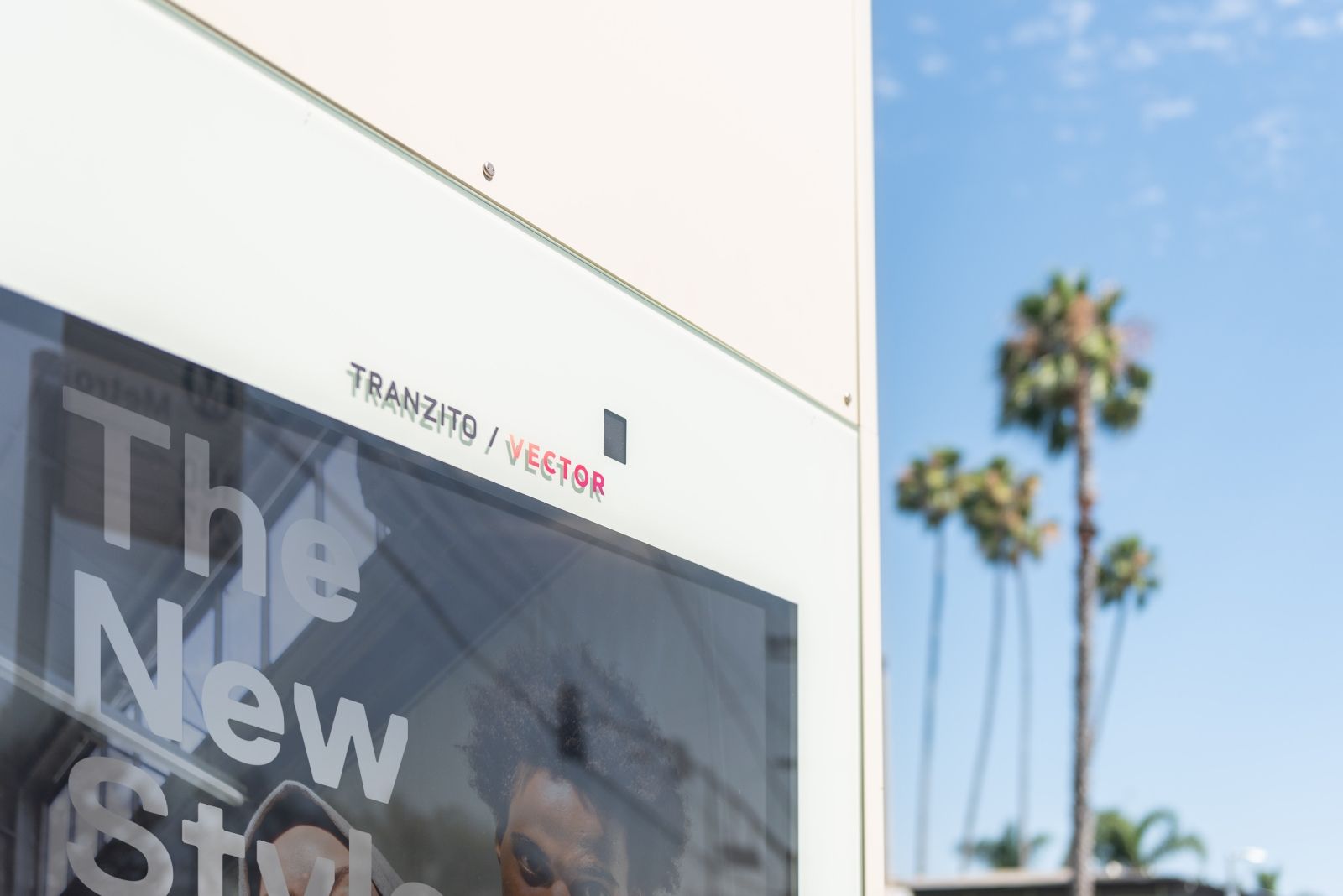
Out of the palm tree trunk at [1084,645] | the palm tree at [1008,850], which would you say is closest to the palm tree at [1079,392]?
the palm tree trunk at [1084,645]

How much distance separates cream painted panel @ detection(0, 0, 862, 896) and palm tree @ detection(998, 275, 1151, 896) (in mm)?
21779

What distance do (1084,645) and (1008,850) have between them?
A: 858 inches

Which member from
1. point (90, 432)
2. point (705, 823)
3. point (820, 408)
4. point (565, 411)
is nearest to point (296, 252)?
point (90, 432)

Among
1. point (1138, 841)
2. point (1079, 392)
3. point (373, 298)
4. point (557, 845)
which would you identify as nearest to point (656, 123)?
point (373, 298)

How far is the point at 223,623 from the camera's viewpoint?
175cm

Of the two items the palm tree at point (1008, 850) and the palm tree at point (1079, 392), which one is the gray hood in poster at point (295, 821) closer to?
the palm tree at point (1079, 392)

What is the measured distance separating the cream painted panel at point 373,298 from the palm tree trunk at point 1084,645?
21.8m

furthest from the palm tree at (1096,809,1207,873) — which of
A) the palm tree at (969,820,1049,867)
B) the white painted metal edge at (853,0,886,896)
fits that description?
the white painted metal edge at (853,0,886,896)

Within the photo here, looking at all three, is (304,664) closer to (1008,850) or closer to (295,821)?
(295,821)

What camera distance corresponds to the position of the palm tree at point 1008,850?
4400cm

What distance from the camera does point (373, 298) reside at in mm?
2158

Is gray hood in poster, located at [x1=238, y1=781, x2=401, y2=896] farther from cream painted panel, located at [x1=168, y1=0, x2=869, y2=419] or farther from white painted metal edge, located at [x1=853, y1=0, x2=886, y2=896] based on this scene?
white painted metal edge, located at [x1=853, y1=0, x2=886, y2=896]

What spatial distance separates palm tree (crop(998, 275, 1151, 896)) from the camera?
24078mm

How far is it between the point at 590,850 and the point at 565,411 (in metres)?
0.74
